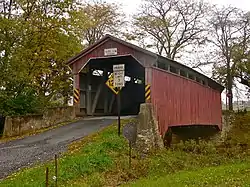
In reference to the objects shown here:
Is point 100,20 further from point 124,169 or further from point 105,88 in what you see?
point 124,169

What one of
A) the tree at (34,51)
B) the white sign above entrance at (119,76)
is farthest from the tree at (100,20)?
the white sign above entrance at (119,76)

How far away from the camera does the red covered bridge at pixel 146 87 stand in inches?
635

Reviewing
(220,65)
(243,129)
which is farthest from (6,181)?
(220,65)

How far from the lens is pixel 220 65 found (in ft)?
109

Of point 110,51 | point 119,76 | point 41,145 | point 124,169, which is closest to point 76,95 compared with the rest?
point 110,51

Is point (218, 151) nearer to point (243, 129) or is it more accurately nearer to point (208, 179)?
point (208, 179)

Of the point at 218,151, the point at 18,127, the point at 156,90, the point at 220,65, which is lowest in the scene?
the point at 218,151

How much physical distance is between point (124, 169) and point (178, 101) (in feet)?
25.8

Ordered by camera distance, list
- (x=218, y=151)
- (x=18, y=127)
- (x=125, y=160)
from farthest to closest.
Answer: (x=218, y=151) < (x=18, y=127) < (x=125, y=160)

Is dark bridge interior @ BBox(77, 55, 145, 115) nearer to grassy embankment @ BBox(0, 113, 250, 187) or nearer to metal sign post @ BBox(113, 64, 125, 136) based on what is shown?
metal sign post @ BBox(113, 64, 125, 136)

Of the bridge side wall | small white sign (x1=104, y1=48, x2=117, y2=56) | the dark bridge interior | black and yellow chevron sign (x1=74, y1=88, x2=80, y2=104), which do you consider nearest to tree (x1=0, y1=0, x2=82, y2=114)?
black and yellow chevron sign (x1=74, y1=88, x2=80, y2=104)

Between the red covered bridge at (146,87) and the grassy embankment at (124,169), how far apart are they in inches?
100

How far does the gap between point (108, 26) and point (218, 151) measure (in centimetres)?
1744

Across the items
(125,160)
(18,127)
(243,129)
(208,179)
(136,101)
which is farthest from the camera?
(243,129)
